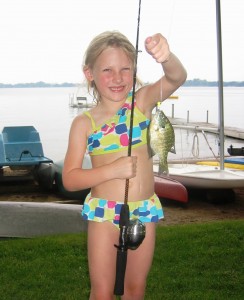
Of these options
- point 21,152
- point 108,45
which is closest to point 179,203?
point 21,152

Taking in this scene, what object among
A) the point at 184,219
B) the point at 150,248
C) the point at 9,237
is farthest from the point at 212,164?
the point at 150,248

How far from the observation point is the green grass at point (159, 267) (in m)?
4.44

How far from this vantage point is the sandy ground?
8906 mm

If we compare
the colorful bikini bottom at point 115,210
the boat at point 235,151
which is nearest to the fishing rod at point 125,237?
the colorful bikini bottom at point 115,210

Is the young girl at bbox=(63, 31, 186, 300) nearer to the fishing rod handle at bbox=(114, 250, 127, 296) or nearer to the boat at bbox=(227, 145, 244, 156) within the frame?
the fishing rod handle at bbox=(114, 250, 127, 296)

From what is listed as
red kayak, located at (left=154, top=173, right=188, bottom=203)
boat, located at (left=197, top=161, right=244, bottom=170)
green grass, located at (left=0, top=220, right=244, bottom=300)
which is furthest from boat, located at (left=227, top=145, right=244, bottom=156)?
green grass, located at (left=0, top=220, right=244, bottom=300)

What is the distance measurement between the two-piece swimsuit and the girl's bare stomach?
0.02 meters

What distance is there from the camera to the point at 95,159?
8.97 ft

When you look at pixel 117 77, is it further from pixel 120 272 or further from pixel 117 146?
pixel 120 272

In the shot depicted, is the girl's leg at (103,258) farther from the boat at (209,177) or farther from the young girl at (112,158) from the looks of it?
the boat at (209,177)

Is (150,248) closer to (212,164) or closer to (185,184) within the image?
(185,184)

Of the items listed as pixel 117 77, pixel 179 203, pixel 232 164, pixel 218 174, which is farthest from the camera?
pixel 232 164

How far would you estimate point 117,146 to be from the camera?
2.67m

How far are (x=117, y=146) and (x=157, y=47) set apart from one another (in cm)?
60
